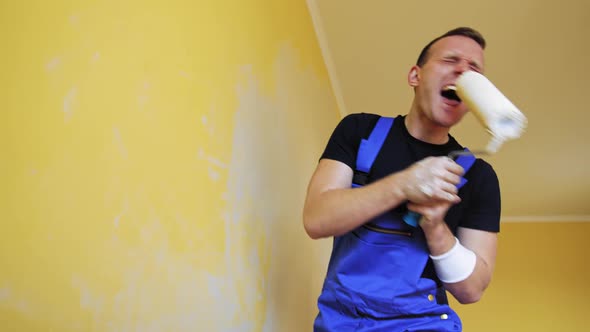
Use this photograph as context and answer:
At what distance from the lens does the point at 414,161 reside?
2.84 ft

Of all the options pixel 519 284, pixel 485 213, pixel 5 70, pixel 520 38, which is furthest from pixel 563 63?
pixel 5 70

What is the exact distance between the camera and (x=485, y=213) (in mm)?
880

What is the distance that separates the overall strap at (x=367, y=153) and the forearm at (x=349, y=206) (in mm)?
77

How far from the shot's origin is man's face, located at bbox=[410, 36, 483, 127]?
0.87 metres

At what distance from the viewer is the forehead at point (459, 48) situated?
903 millimetres

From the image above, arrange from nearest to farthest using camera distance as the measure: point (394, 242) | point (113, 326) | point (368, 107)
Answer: point (113, 326) < point (394, 242) < point (368, 107)

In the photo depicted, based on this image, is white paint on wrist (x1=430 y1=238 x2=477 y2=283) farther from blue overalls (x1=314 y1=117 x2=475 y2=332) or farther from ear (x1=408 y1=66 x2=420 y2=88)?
ear (x1=408 y1=66 x2=420 y2=88)

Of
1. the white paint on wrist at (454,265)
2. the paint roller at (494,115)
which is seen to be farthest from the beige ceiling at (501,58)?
the white paint on wrist at (454,265)

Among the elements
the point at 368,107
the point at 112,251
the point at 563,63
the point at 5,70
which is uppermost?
the point at 5,70

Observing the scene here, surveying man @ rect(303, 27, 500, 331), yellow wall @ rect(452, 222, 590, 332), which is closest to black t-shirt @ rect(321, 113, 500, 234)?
man @ rect(303, 27, 500, 331)

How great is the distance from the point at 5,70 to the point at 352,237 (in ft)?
1.95

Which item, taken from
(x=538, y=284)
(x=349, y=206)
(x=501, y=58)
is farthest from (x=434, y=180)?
(x=538, y=284)

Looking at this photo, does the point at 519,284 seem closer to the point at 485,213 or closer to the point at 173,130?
the point at 485,213

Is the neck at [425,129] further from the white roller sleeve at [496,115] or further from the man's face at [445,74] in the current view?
the white roller sleeve at [496,115]
